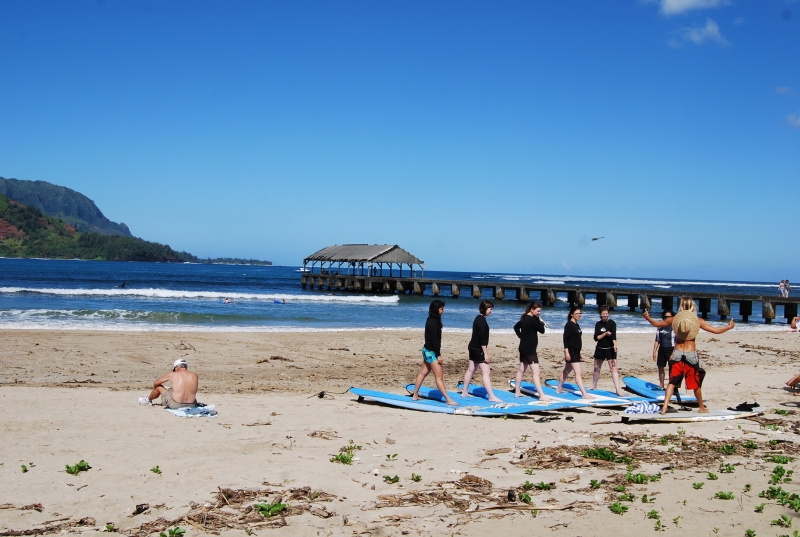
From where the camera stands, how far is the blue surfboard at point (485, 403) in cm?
867

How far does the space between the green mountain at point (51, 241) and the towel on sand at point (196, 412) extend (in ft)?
598

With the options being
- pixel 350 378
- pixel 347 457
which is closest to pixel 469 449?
pixel 347 457

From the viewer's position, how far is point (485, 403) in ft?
29.9

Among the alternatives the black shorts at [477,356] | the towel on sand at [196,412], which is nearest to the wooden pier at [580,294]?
the black shorts at [477,356]

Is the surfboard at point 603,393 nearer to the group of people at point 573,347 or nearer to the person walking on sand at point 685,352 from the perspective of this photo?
the group of people at point 573,347

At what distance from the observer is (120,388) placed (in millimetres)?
10375

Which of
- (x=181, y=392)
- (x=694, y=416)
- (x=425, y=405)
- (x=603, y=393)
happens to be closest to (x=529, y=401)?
(x=603, y=393)

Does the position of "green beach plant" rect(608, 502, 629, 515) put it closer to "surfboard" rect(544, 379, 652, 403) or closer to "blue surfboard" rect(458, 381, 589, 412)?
"blue surfboard" rect(458, 381, 589, 412)

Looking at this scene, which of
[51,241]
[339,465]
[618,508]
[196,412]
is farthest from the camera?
[51,241]

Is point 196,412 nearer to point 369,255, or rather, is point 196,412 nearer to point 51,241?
point 369,255

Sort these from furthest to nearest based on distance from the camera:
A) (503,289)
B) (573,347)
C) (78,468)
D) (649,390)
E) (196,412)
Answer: (503,289) < (649,390) < (573,347) < (196,412) < (78,468)

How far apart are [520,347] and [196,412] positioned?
4.73 m

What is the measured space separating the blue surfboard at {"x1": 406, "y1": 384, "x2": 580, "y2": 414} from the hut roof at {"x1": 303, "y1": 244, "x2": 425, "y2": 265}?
36.6 metres

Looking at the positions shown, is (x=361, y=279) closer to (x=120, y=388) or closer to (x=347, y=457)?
(x=120, y=388)
